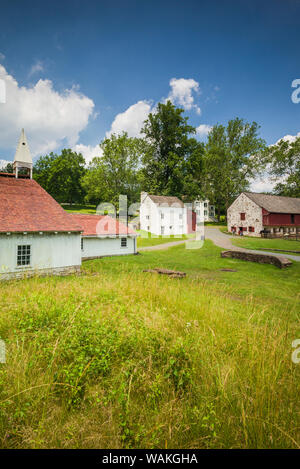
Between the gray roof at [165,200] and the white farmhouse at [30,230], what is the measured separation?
27793 mm

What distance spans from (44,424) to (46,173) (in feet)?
218

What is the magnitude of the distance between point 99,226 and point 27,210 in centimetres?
868

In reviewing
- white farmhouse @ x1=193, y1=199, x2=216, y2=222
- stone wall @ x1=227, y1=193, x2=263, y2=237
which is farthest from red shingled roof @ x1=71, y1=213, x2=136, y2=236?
white farmhouse @ x1=193, y1=199, x2=216, y2=222

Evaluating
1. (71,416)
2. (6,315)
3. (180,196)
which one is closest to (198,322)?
(71,416)

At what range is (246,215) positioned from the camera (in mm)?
→ 42375

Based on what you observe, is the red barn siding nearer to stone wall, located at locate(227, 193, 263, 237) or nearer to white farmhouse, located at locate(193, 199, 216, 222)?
stone wall, located at locate(227, 193, 263, 237)

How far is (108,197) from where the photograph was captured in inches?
1261

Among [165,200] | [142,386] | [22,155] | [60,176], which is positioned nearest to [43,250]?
[22,155]

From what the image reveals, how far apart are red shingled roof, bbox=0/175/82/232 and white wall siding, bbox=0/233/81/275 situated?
0.56m

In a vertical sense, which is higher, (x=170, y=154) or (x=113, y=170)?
(x=170, y=154)

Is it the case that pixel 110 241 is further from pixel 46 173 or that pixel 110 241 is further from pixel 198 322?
pixel 46 173

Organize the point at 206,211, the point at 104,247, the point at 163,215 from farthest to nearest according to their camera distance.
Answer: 1. the point at 206,211
2. the point at 163,215
3. the point at 104,247

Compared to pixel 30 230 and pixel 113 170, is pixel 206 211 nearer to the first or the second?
pixel 113 170

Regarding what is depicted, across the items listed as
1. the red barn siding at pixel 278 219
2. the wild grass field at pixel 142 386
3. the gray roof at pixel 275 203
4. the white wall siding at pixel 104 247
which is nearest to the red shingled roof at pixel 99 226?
the white wall siding at pixel 104 247
